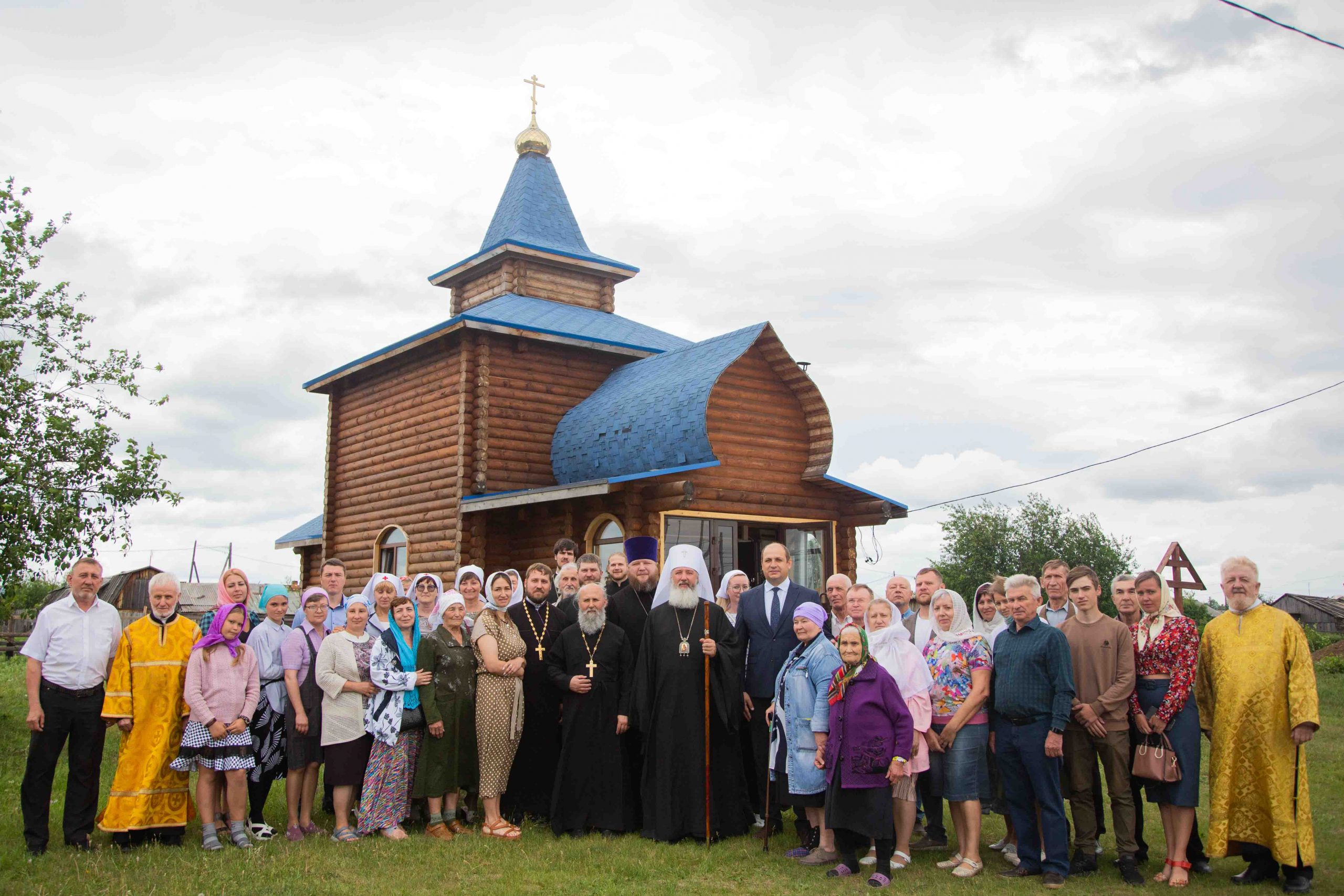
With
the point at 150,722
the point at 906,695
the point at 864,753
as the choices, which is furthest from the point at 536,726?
the point at 906,695

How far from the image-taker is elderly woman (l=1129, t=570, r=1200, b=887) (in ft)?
20.2

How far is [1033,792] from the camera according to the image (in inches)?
248

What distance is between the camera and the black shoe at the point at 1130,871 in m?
6.15

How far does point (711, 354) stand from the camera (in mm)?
14922

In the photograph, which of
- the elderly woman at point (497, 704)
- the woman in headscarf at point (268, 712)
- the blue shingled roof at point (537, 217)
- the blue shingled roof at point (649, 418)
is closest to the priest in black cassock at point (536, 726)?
the elderly woman at point (497, 704)

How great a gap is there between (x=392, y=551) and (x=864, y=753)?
12.6m

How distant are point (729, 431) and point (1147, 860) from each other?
26.8 ft

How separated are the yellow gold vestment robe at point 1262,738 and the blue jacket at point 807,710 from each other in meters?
2.27

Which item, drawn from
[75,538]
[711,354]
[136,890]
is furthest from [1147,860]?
[75,538]

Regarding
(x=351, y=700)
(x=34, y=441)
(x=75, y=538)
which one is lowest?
(x=351, y=700)

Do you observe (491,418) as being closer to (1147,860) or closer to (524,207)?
(524,207)

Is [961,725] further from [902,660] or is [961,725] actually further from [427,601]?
[427,601]

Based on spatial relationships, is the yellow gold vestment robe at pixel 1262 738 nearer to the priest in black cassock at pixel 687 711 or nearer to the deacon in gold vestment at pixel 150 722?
the priest in black cassock at pixel 687 711

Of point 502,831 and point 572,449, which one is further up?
point 572,449
